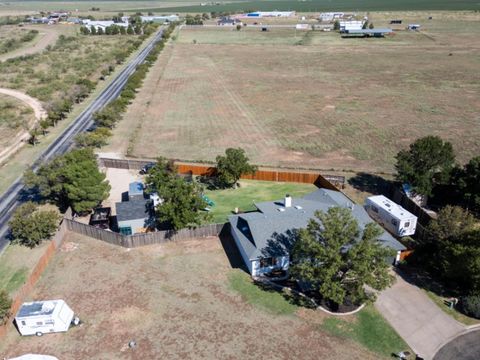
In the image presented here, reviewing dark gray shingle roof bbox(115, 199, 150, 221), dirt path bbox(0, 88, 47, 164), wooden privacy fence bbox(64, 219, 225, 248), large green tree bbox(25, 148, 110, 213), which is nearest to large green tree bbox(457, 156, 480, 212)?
wooden privacy fence bbox(64, 219, 225, 248)

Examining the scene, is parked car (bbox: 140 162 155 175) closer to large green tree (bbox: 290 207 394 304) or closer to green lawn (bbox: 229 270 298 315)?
green lawn (bbox: 229 270 298 315)

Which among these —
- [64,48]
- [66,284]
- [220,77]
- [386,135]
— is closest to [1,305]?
[66,284]

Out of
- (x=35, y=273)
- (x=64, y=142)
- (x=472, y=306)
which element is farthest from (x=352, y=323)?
(x=64, y=142)

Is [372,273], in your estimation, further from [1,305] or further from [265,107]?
[265,107]

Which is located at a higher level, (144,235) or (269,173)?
(269,173)

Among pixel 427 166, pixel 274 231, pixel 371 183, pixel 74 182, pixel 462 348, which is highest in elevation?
pixel 427 166

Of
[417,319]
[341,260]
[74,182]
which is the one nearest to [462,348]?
[417,319]

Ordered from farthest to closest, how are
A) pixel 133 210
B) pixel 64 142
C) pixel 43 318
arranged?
pixel 64 142, pixel 133 210, pixel 43 318

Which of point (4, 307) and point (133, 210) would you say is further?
point (133, 210)

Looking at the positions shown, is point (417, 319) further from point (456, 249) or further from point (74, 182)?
point (74, 182)

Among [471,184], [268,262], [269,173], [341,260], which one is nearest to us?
[341,260]
